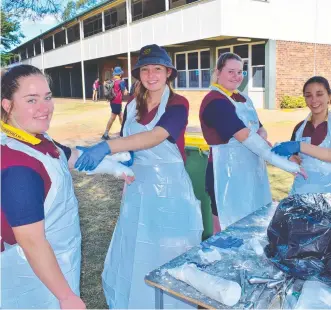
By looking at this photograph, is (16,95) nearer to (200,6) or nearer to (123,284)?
(123,284)

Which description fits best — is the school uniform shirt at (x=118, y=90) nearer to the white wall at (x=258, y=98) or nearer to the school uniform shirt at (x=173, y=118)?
the white wall at (x=258, y=98)

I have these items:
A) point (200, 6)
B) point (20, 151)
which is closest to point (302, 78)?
point (200, 6)

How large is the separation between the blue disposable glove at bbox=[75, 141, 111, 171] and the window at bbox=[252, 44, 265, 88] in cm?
1401

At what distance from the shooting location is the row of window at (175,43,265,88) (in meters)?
15.1

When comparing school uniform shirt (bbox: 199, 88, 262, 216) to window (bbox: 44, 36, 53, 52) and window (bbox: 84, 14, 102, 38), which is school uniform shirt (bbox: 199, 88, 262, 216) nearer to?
window (bbox: 84, 14, 102, 38)

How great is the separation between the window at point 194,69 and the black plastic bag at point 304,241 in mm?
15758

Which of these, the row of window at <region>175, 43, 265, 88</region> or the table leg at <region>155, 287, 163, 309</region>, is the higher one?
the row of window at <region>175, 43, 265, 88</region>

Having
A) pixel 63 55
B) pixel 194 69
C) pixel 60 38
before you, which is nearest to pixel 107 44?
pixel 194 69

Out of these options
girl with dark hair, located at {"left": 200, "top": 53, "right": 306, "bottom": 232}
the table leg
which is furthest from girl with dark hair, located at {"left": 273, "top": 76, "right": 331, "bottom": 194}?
the table leg

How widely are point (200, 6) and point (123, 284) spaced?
13348mm

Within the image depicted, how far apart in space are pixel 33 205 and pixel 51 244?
0.29 meters

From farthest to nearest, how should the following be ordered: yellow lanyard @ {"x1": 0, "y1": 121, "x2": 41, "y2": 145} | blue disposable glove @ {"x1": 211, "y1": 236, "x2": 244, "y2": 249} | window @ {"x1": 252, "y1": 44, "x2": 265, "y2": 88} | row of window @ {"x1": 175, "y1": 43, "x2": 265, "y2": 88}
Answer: row of window @ {"x1": 175, "y1": 43, "x2": 265, "y2": 88} → window @ {"x1": 252, "y1": 44, "x2": 265, "y2": 88} → blue disposable glove @ {"x1": 211, "y1": 236, "x2": 244, "y2": 249} → yellow lanyard @ {"x1": 0, "y1": 121, "x2": 41, "y2": 145}

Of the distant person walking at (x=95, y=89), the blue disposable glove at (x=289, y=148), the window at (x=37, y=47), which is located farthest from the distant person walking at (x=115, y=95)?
the window at (x=37, y=47)

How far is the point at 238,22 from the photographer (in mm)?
13523
